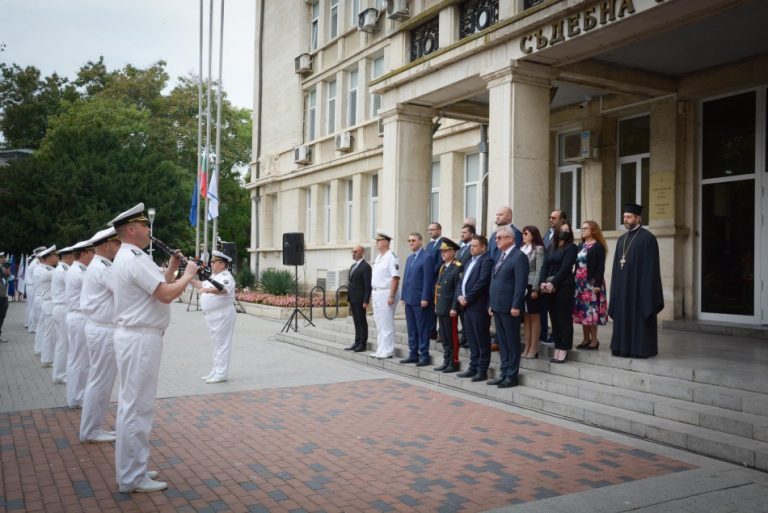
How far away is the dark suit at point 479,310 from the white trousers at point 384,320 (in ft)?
7.57

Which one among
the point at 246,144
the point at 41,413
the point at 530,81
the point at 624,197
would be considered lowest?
the point at 41,413

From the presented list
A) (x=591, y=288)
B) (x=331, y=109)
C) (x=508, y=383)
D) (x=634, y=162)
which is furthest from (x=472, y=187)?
(x=508, y=383)

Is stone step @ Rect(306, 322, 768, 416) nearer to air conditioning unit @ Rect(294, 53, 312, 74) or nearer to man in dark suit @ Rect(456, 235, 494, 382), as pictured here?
man in dark suit @ Rect(456, 235, 494, 382)

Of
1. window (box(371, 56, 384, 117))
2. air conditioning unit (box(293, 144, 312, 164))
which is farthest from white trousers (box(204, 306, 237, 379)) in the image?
air conditioning unit (box(293, 144, 312, 164))

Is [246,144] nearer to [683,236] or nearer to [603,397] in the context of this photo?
[683,236]

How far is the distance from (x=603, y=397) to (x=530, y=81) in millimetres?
5543

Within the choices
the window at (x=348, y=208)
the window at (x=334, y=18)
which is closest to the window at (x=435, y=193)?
the window at (x=348, y=208)

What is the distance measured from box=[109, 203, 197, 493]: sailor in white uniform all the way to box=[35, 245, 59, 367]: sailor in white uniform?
24.5 ft

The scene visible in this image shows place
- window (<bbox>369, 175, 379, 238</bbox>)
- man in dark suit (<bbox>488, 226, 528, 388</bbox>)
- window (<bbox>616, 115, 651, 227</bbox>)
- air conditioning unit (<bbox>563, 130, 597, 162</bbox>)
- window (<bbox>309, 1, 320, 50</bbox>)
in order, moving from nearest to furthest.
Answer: man in dark suit (<bbox>488, 226, 528, 388</bbox>), window (<bbox>616, 115, 651, 227</bbox>), air conditioning unit (<bbox>563, 130, 597, 162</bbox>), window (<bbox>369, 175, 379, 238</bbox>), window (<bbox>309, 1, 320, 50</bbox>)

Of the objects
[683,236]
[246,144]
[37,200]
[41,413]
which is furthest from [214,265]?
[246,144]

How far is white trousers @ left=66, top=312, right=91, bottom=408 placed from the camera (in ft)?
26.6

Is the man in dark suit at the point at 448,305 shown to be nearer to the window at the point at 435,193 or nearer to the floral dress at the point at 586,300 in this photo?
the floral dress at the point at 586,300

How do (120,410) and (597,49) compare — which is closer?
(120,410)

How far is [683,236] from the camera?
1287 cm
